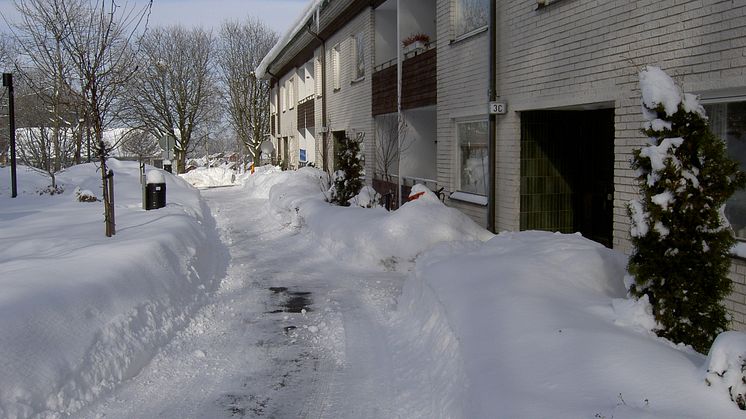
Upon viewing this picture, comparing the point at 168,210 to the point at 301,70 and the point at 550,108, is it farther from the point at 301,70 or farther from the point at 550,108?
the point at 301,70

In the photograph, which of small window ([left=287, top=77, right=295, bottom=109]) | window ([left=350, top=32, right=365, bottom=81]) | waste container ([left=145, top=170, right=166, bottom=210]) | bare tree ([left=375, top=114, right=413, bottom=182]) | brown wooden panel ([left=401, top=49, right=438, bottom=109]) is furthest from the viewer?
small window ([left=287, top=77, right=295, bottom=109])

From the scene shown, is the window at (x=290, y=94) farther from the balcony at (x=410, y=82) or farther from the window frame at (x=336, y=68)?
the balcony at (x=410, y=82)

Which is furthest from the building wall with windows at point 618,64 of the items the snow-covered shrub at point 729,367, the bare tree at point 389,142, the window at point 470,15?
the bare tree at point 389,142

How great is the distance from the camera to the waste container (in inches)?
593

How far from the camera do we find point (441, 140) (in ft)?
42.9

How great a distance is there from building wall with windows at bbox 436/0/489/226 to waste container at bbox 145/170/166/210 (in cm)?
662

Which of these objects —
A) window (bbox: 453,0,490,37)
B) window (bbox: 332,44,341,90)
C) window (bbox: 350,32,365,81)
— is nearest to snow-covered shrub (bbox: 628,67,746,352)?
window (bbox: 453,0,490,37)

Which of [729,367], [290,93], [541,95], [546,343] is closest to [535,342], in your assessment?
[546,343]

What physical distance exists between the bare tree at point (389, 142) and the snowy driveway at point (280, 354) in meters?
6.48

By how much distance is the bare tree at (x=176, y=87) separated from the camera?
4906 centimetres

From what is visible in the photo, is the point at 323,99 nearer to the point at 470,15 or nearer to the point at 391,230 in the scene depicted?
the point at 470,15

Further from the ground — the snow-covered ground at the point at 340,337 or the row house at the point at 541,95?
the row house at the point at 541,95

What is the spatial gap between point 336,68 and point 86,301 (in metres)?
17.9

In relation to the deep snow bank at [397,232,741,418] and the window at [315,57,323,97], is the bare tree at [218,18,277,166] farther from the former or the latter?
the deep snow bank at [397,232,741,418]
